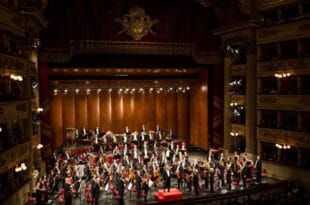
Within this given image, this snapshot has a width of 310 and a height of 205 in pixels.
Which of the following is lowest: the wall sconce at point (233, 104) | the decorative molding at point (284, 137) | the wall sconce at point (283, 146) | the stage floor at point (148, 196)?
the stage floor at point (148, 196)

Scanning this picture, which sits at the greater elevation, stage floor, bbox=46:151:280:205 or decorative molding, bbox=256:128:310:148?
decorative molding, bbox=256:128:310:148

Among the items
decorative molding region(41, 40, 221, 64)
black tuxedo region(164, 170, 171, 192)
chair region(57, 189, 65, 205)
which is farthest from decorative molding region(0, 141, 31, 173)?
decorative molding region(41, 40, 221, 64)

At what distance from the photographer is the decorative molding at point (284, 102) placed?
17188 mm

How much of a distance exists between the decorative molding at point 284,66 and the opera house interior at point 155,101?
0.05 metres

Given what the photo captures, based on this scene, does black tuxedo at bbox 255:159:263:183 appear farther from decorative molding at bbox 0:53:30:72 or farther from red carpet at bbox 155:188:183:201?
decorative molding at bbox 0:53:30:72

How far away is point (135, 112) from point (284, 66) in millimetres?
11770

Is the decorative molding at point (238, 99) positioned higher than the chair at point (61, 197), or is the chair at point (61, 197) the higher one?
the decorative molding at point (238, 99)

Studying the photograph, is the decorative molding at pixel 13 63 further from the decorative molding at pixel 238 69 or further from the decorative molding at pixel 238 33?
the decorative molding at pixel 238 69

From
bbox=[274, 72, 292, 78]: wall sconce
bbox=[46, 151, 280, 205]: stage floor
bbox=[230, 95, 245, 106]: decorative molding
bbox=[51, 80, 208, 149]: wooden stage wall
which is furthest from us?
bbox=[51, 80, 208, 149]: wooden stage wall

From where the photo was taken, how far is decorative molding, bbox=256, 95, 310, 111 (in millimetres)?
17188

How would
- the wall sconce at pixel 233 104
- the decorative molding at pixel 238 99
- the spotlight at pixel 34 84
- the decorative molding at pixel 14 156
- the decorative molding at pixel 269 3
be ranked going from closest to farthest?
the decorative molding at pixel 14 156
the spotlight at pixel 34 84
the decorative molding at pixel 269 3
the decorative molding at pixel 238 99
the wall sconce at pixel 233 104

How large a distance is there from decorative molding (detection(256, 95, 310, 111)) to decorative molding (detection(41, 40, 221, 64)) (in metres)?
4.61

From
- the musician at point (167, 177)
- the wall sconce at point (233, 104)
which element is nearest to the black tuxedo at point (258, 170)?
the musician at point (167, 177)

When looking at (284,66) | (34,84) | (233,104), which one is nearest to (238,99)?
(233,104)
